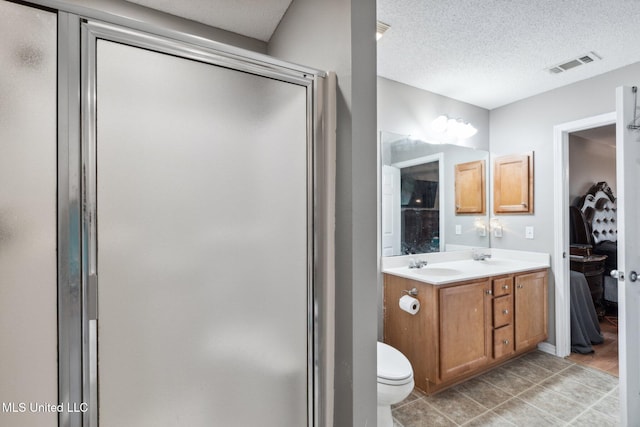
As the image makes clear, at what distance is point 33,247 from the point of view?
739 mm

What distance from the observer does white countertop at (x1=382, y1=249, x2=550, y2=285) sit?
224 cm

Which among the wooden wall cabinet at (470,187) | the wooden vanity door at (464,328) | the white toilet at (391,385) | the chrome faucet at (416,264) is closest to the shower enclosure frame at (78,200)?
the white toilet at (391,385)

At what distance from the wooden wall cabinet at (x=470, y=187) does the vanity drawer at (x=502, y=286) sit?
806mm

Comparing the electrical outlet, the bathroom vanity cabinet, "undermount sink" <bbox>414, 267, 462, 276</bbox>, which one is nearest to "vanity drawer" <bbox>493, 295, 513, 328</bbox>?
the bathroom vanity cabinet

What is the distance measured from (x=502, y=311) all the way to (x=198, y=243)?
8.32 feet

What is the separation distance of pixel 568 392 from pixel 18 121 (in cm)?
334

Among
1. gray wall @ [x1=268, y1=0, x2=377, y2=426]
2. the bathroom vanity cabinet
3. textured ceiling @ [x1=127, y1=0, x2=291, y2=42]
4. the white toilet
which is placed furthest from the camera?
the bathroom vanity cabinet

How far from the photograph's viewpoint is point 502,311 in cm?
241

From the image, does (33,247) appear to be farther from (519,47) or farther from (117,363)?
(519,47)

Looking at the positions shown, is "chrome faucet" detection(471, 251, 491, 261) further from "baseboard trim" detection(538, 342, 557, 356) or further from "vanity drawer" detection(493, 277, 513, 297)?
"baseboard trim" detection(538, 342, 557, 356)

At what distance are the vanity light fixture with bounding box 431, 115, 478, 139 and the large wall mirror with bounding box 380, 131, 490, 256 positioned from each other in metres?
0.13

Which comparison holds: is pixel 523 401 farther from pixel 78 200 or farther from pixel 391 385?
pixel 78 200

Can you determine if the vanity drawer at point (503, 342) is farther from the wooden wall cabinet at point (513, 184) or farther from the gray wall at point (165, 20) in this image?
the gray wall at point (165, 20)

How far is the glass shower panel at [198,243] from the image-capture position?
0.82 meters
